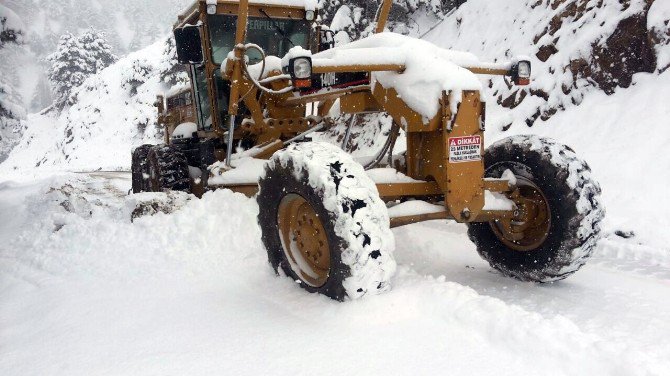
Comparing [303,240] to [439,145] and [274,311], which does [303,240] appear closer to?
[274,311]

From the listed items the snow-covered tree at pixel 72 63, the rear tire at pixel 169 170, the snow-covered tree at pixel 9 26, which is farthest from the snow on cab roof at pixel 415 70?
the snow-covered tree at pixel 72 63

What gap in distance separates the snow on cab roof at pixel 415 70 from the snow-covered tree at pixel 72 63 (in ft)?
152

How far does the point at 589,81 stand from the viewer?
8242 millimetres

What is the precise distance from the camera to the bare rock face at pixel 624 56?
7.61 m

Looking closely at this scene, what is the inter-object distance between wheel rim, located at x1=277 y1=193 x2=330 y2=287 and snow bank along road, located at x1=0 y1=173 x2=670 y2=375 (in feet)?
0.55

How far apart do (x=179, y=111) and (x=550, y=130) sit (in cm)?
631

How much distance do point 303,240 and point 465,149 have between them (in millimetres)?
1292

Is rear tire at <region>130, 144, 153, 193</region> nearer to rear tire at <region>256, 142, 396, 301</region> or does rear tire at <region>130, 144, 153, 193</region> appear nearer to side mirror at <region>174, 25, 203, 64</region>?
side mirror at <region>174, 25, 203, 64</region>

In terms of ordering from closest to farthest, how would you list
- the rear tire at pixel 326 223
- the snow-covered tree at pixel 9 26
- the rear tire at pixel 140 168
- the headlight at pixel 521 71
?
the rear tire at pixel 326 223, the headlight at pixel 521 71, the rear tire at pixel 140 168, the snow-covered tree at pixel 9 26

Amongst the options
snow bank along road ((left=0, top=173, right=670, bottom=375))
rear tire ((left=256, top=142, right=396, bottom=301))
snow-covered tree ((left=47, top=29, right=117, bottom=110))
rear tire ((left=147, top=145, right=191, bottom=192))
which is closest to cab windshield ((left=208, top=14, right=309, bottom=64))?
rear tire ((left=147, top=145, right=191, bottom=192))

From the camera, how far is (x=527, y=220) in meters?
4.11

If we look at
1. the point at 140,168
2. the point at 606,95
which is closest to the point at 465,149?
the point at 606,95

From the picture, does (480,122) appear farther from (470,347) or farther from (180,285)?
(180,285)

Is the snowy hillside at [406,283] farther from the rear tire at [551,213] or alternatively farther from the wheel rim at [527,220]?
the wheel rim at [527,220]
